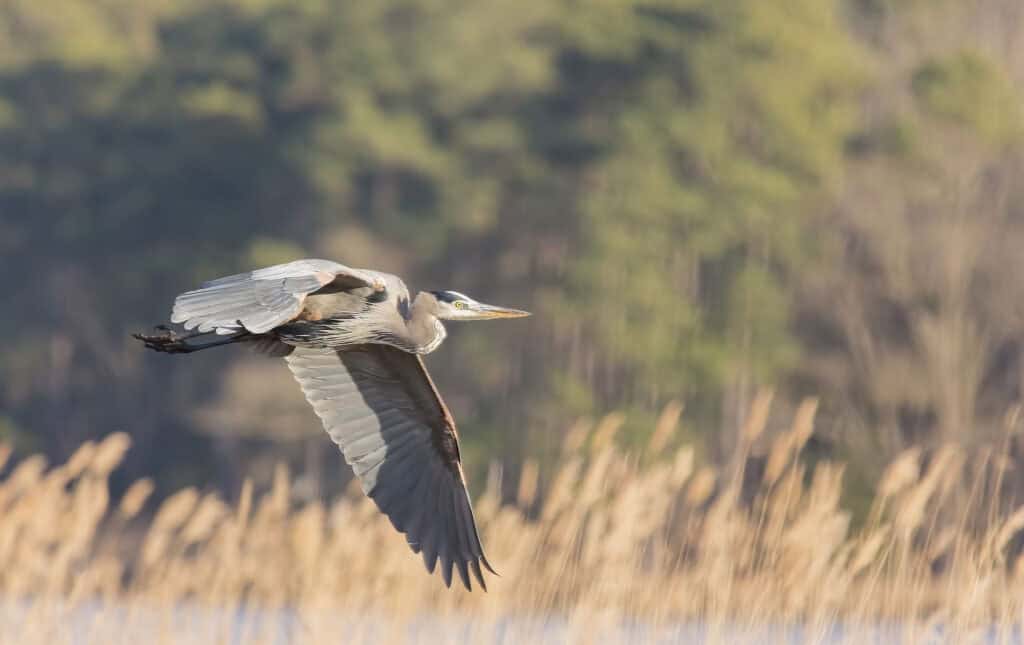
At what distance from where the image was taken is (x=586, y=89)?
2280 centimetres

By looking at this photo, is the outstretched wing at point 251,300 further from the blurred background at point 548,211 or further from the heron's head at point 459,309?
the blurred background at point 548,211

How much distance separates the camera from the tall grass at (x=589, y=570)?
684 centimetres

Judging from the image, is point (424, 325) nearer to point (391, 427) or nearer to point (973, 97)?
point (391, 427)

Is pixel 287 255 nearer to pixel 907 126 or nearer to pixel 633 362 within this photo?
pixel 633 362

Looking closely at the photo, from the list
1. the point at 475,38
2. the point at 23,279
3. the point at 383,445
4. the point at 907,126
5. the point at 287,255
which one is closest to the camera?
the point at 383,445

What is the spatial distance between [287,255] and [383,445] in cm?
1503

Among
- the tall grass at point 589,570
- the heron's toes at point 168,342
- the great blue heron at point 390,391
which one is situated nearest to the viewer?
the heron's toes at point 168,342

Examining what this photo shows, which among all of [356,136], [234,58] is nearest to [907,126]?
[356,136]

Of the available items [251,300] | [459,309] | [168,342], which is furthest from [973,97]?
[251,300]

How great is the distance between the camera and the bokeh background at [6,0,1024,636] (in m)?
19.1

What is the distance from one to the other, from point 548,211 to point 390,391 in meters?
15.4

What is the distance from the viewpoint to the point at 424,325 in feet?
21.9

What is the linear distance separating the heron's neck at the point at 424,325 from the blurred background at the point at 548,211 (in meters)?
10.7

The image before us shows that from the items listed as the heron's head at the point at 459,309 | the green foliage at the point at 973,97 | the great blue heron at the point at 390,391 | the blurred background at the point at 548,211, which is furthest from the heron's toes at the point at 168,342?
the green foliage at the point at 973,97
